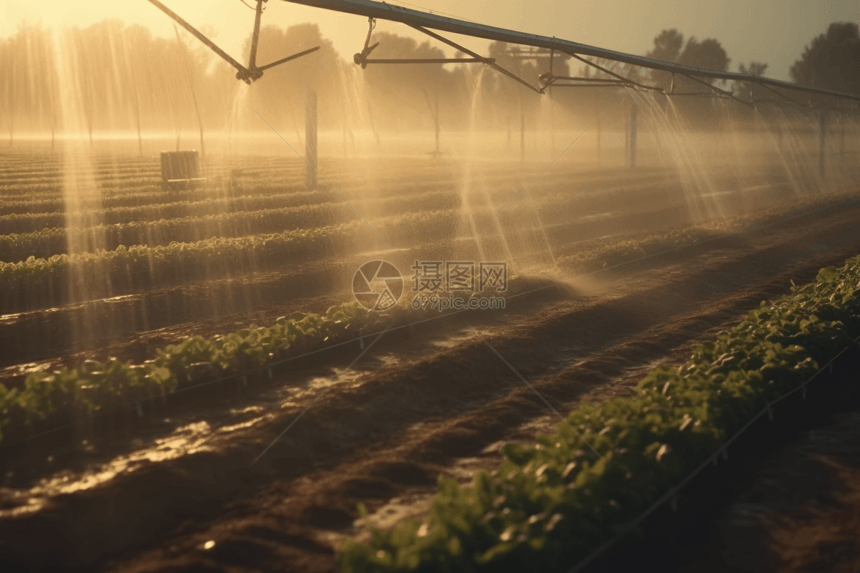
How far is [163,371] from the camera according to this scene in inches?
284

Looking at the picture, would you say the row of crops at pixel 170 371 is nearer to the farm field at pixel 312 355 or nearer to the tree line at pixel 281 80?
the farm field at pixel 312 355

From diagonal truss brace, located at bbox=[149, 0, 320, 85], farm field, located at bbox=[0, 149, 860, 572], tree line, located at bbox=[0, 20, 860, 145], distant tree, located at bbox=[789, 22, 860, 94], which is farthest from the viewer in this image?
distant tree, located at bbox=[789, 22, 860, 94]

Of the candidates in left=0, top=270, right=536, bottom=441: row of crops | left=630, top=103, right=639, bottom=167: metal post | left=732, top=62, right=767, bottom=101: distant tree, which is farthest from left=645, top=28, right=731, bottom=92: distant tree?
left=0, top=270, right=536, bottom=441: row of crops

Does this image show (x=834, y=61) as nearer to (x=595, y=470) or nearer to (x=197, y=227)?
(x=197, y=227)

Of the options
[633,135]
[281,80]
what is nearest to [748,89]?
[633,135]

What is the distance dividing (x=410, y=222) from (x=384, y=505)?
50.0ft

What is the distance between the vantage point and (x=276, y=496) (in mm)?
5602

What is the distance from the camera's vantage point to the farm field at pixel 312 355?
531 centimetres

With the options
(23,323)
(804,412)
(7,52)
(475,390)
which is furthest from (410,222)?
(7,52)

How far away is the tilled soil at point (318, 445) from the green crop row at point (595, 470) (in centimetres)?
107

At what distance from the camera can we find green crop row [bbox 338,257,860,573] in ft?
11.9

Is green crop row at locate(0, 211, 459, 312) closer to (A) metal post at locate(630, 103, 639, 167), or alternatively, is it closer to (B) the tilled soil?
(B) the tilled soil

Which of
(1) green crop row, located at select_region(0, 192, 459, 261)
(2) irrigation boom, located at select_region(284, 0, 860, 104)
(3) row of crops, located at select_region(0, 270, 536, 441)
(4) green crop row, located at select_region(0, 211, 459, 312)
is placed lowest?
(3) row of crops, located at select_region(0, 270, 536, 441)

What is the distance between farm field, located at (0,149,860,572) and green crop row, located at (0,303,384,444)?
19 cm
